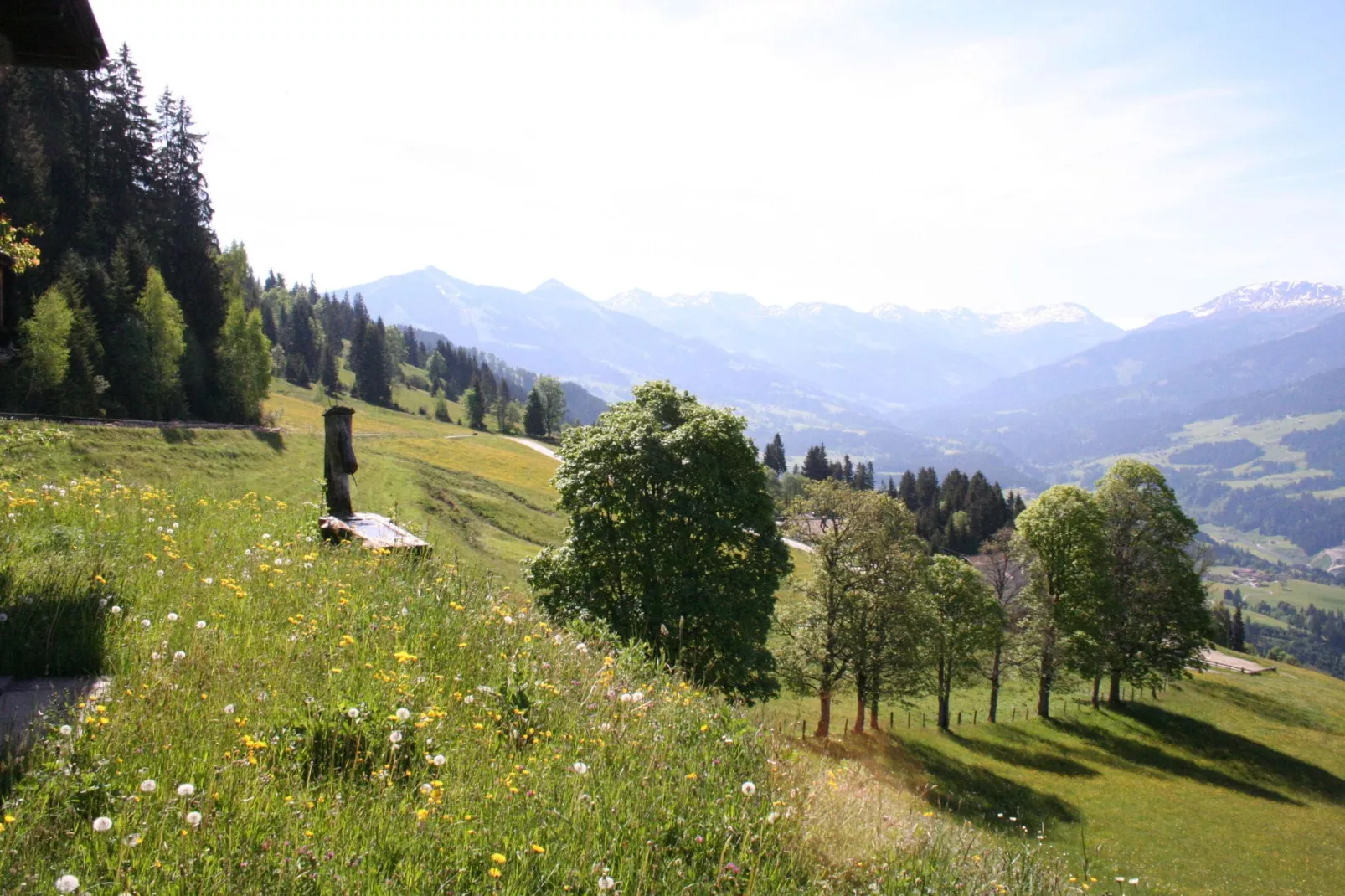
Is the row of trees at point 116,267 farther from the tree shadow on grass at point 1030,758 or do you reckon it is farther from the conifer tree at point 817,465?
the conifer tree at point 817,465

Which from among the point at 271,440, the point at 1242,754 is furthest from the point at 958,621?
the point at 271,440

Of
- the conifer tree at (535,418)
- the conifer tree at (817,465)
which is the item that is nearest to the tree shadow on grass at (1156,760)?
the conifer tree at (817,465)

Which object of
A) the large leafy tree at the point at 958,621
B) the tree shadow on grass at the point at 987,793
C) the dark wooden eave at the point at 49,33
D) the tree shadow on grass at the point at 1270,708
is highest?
the dark wooden eave at the point at 49,33

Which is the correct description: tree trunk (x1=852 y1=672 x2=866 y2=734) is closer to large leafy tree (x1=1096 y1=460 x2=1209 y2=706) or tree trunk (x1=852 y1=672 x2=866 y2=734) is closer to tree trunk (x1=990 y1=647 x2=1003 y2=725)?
tree trunk (x1=990 y1=647 x2=1003 y2=725)

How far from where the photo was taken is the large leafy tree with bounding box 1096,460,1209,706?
40188mm

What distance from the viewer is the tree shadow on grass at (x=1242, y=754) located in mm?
33750

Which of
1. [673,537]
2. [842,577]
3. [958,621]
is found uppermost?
[673,537]

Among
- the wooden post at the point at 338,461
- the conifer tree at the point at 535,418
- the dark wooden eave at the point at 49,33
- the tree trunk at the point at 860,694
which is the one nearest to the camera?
the dark wooden eave at the point at 49,33

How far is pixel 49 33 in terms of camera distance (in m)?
Result: 7.27

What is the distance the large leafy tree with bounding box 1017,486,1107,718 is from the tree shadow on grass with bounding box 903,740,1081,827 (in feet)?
34.3

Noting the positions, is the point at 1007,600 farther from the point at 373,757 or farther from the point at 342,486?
the point at 373,757

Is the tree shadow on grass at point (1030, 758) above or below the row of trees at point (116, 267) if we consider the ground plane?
below

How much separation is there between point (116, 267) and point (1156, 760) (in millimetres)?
76815

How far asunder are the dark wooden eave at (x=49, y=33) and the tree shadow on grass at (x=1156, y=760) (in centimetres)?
4419
